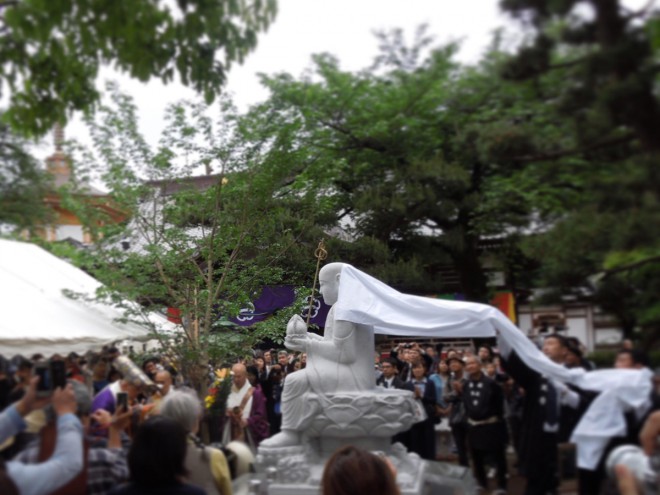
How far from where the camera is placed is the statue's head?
314 inches

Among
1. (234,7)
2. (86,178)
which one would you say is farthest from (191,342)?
(234,7)

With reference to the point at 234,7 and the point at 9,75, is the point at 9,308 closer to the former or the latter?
the point at 9,75

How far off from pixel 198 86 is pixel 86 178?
16.5 feet

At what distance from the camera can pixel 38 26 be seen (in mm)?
5172

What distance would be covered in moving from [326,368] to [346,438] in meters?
0.64

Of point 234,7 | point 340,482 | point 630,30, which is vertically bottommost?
point 340,482

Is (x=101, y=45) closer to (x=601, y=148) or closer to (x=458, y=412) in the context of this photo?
(x=601, y=148)

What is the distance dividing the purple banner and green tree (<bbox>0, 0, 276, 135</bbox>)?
6190mm

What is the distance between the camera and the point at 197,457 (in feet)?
15.4

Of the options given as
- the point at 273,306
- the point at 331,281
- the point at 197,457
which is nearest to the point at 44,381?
the point at 197,457

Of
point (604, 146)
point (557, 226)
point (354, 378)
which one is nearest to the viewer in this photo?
point (604, 146)

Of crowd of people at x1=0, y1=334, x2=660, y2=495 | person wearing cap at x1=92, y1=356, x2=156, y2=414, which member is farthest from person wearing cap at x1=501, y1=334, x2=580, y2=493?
person wearing cap at x1=92, y1=356, x2=156, y2=414

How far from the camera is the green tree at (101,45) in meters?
5.23

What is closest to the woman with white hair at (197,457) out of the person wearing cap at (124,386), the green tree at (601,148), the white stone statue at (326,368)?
the person wearing cap at (124,386)
